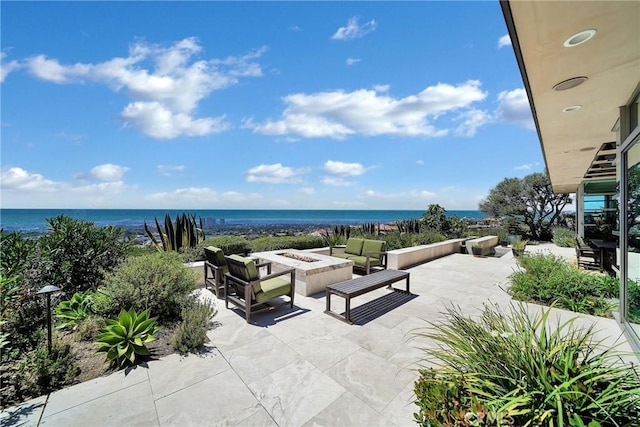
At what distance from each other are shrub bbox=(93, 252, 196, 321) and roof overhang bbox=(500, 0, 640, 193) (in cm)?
451

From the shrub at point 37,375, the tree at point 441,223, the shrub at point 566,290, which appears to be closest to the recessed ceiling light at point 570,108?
the shrub at point 566,290

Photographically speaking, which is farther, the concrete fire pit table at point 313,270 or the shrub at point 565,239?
the shrub at point 565,239

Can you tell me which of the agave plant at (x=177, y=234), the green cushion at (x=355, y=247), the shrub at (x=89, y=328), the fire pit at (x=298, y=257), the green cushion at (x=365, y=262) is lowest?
the shrub at (x=89, y=328)

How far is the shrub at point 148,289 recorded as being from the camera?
338cm

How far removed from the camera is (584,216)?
41.2 ft

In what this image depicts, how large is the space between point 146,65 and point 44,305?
4.96m

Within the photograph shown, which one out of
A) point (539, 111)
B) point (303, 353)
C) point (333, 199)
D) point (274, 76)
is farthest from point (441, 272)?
point (333, 199)

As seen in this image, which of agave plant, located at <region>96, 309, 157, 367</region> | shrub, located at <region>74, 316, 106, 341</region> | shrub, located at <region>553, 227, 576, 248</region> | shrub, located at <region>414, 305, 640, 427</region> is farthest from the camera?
shrub, located at <region>553, 227, 576, 248</region>

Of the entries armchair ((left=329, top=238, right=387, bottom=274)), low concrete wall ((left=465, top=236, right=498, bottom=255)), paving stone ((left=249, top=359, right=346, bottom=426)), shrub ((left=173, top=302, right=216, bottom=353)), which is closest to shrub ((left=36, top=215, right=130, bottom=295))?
shrub ((left=173, top=302, right=216, bottom=353))

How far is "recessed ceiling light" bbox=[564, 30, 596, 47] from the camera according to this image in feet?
6.63

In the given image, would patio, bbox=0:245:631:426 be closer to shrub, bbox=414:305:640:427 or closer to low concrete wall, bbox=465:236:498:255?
shrub, bbox=414:305:640:427

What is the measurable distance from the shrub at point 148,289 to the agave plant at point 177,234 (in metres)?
3.06

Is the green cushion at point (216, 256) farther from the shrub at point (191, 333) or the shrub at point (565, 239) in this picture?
the shrub at point (565, 239)

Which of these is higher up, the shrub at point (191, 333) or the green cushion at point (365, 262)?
the green cushion at point (365, 262)
